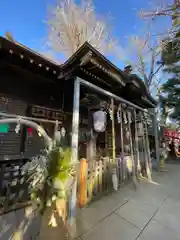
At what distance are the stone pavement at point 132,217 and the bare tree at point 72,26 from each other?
9.27 metres

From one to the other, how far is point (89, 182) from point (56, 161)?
6.49 ft

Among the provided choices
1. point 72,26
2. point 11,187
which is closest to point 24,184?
point 11,187

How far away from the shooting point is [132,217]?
2.95m

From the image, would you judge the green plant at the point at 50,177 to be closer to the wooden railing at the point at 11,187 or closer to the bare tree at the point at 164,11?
the wooden railing at the point at 11,187

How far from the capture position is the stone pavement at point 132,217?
2.43m

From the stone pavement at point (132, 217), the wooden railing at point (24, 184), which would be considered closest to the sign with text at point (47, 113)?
the wooden railing at point (24, 184)

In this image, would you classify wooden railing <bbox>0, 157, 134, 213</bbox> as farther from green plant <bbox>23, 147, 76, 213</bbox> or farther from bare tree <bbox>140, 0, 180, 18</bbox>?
bare tree <bbox>140, 0, 180, 18</bbox>

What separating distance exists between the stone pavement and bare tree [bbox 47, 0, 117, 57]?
927cm

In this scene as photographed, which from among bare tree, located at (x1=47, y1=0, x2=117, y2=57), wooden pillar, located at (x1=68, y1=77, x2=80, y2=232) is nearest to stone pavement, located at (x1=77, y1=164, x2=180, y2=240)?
wooden pillar, located at (x1=68, y1=77, x2=80, y2=232)

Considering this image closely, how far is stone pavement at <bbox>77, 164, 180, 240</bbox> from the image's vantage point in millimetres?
2430

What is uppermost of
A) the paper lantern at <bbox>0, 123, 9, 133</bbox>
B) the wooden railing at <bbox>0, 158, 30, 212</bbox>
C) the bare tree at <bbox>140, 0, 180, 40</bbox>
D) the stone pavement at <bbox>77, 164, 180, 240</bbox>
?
the bare tree at <bbox>140, 0, 180, 40</bbox>

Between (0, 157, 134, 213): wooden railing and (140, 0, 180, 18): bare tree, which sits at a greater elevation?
(140, 0, 180, 18): bare tree

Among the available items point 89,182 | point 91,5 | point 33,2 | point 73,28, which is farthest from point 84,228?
point 91,5

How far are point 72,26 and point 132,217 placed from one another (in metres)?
11.0
